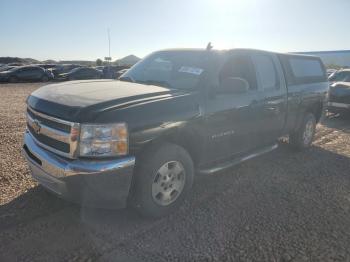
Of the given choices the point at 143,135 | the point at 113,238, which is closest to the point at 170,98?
the point at 143,135

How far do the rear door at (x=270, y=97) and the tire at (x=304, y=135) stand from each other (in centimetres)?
85

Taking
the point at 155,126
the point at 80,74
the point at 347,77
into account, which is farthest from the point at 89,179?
the point at 80,74

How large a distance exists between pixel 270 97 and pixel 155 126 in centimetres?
243

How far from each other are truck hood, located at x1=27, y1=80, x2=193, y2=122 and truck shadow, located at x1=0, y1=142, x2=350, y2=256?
1118 millimetres

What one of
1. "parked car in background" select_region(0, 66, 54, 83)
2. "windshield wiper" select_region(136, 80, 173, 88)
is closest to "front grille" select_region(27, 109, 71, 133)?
"windshield wiper" select_region(136, 80, 173, 88)

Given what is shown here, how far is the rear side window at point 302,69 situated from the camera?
5785 mm

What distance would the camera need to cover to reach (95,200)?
3.17 metres

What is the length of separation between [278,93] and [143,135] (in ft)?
9.52

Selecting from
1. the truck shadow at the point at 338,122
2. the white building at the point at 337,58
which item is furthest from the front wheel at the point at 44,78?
the white building at the point at 337,58

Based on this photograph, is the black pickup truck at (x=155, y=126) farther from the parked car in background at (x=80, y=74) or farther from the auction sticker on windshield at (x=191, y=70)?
the parked car in background at (x=80, y=74)

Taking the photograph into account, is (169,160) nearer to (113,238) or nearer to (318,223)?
(113,238)

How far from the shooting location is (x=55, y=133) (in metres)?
3.23

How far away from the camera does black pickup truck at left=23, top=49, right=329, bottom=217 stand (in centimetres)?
308

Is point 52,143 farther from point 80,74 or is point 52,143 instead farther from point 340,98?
point 80,74
